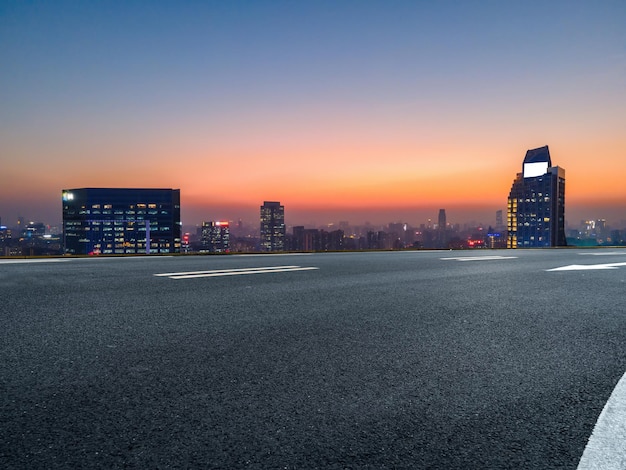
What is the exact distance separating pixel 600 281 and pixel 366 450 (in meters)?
8.49

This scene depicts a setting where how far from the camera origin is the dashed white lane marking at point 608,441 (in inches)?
72.9

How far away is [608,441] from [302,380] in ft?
5.69

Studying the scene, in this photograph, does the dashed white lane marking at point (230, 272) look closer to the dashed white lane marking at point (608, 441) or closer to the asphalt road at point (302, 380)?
the asphalt road at point (302, 380)

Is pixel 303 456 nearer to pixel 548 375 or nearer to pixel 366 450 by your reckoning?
pixel 366 450

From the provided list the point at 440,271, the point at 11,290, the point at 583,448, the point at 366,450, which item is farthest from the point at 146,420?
the point at 440,271

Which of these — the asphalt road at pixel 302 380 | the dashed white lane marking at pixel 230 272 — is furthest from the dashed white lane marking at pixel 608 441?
the dashed white lane marking at pixel 230 272

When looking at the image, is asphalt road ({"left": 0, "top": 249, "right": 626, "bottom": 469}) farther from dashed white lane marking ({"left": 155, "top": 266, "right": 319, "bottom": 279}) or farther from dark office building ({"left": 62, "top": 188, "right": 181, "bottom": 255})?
dark office building ({"left": 62, "top": 188, "right": 181, "bottom": 255})

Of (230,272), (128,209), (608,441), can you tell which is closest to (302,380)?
(608,441)

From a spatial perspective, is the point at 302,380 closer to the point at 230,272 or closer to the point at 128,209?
the point at 230,272

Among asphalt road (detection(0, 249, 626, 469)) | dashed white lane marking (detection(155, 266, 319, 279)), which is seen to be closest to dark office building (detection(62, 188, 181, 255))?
dashed white lane marking (detection(155, 266, 319, 279))

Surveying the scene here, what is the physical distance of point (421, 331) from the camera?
4.34m

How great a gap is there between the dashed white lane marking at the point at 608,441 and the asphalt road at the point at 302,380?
0.18ft

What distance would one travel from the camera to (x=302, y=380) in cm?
288

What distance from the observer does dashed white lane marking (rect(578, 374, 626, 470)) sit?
1852 millimetres
